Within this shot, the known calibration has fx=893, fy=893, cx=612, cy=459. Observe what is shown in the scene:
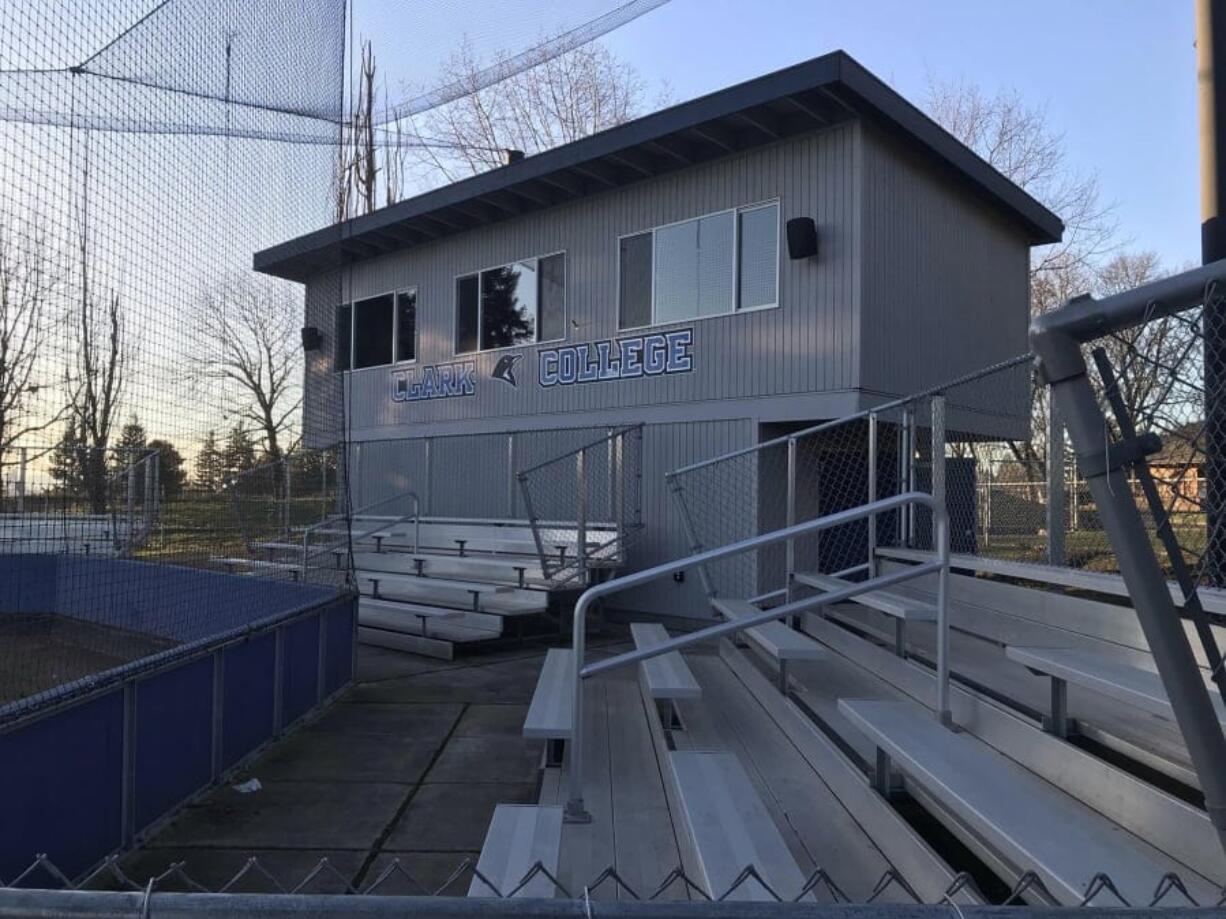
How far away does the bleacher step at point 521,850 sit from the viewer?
279 centimetres

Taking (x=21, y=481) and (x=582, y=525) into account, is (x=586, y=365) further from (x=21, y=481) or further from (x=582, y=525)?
(x=21, y=481)

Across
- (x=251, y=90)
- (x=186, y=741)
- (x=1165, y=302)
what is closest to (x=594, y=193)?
(x=251, y=90)

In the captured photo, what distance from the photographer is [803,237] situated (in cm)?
852

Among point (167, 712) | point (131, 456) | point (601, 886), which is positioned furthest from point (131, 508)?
point (601, 886)

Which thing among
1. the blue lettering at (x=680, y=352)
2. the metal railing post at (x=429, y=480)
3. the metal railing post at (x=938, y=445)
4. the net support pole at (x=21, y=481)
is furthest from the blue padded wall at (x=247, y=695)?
the metal railing post at (x=429, y=480)

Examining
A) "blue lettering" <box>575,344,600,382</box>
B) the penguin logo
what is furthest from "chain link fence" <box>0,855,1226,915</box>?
the penguin logo

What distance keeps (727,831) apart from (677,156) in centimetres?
789

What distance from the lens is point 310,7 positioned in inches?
249

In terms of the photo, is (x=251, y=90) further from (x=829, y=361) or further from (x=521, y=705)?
(x=829, y=361)

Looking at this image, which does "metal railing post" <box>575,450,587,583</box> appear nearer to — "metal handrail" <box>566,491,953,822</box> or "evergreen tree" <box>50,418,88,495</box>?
"evergreen tree" <box>50,418,88,495</box>

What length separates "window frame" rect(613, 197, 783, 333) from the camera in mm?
8977

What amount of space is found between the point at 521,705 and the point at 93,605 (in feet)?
17.4

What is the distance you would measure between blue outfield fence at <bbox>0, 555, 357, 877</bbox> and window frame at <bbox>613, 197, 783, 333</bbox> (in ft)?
15.5

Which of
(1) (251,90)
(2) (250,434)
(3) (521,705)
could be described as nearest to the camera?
(1) (251,90)
